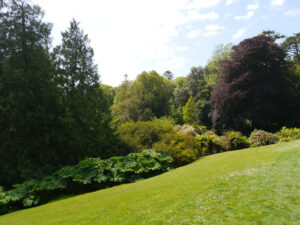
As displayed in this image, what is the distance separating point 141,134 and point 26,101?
6.83m

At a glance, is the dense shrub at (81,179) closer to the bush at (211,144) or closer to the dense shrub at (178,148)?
the dense shrub at (178,148)

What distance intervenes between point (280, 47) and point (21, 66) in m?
22.7

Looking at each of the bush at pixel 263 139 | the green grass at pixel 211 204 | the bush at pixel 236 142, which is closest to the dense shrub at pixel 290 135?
the bush at pixel 263 139

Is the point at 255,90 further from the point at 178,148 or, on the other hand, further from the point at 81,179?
the point at 81,179

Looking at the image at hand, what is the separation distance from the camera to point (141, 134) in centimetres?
1404

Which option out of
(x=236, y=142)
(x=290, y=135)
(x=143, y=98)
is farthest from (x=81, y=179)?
(x=143, y=98)

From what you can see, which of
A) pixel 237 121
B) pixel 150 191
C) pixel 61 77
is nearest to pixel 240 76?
pixel 237 121

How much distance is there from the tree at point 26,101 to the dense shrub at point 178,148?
222 inches

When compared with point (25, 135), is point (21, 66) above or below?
above

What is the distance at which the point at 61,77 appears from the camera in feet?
41.6

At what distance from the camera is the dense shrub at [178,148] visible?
12438 millimetres

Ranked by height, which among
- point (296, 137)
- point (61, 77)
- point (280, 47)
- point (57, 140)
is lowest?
point (296, 137)

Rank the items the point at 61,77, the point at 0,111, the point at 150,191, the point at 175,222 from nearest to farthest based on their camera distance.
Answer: the point at 175,222 → the point at 150,191 → the point at 0,111 → the point at 61,77

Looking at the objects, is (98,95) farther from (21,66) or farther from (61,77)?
(21,66)
